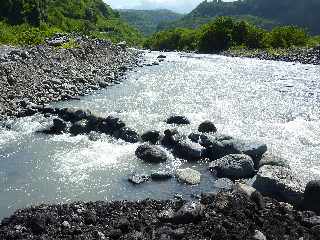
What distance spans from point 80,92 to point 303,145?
721 inches

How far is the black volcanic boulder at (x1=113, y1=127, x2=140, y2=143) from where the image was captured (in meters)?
25.1

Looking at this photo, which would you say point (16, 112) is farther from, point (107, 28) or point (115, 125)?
point (107, 28)

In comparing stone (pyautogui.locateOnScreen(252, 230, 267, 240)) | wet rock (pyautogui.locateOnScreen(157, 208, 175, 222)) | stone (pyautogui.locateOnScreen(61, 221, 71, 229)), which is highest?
stone (pyautogui.locateOnScreen(252, 230, 267, 240))

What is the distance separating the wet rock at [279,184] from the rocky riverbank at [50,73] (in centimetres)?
1624

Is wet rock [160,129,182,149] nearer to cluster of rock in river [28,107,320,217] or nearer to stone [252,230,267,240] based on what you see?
cluster of rock in river [28,107,320,217]

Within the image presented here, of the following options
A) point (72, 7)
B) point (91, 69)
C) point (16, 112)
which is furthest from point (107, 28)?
point (16, 112)

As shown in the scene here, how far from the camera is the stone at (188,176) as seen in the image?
19.9 m

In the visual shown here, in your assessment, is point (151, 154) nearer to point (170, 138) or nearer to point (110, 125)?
point (170, 138)

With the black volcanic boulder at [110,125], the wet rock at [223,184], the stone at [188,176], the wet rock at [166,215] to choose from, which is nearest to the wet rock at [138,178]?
the stone at [188,176]

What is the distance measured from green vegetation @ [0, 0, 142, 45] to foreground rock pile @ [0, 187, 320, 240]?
38.8m

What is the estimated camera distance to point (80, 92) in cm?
3744

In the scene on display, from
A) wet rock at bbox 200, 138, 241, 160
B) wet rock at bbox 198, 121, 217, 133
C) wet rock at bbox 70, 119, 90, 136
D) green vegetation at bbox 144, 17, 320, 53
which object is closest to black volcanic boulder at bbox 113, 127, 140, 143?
wet rock at bbox 70, 119, 90, 136

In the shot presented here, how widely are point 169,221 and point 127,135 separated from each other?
9942 millimetres

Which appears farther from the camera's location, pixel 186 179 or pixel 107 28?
pixel 107 28
